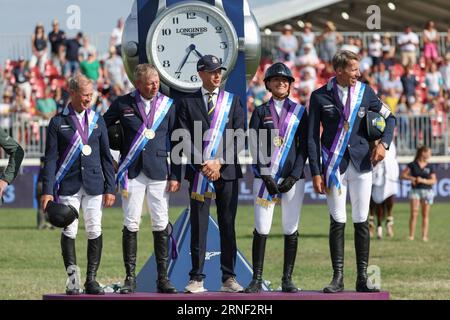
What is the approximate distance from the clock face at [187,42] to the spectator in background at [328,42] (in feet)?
63.4

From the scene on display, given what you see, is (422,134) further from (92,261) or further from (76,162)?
(76,162)

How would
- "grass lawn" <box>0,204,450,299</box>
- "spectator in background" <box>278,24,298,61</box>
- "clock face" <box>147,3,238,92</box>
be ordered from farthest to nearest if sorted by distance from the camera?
"spectator in background" <box>278,24,298,61</box>, "grass lawn" <box>0,204,450,299</box>, "clock face" <box>147,3,238,92</box>

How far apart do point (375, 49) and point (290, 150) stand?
69.5 ft

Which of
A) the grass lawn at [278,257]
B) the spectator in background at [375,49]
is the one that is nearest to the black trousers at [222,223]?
the grass lawn at [278,257]

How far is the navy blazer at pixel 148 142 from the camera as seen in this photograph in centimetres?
1084

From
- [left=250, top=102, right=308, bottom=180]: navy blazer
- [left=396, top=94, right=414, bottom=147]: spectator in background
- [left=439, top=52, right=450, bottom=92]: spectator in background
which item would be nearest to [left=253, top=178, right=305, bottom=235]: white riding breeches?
[left=250, top=102, right=308, bottom=180]: navy blazer

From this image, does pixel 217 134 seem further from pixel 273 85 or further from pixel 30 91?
pixel 30 91

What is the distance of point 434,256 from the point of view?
1908 cm

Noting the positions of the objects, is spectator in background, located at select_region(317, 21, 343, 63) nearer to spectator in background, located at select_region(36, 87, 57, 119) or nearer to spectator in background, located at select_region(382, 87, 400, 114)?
spectator in background, located at select_region(382, 87, 400, 114)

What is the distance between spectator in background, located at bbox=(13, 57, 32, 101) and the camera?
29891mm

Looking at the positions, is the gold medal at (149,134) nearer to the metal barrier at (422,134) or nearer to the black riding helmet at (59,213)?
the black riding helmet at (59,213)

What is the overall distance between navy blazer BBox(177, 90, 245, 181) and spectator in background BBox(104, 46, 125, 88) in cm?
1875

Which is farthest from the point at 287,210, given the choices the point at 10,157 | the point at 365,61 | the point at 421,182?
the point at 365,61
